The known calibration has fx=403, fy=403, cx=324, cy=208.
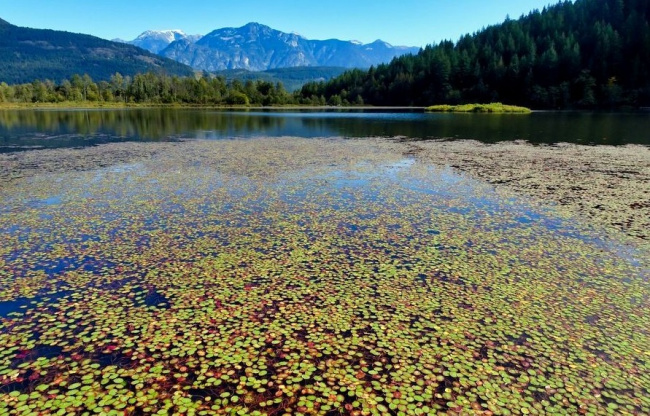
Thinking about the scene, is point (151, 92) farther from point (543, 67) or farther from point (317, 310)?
point (317, 310)

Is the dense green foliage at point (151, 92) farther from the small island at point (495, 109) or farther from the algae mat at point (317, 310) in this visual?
the algae mat at point (317, 310)

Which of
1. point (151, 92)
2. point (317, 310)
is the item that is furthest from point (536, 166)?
point (151, 92)

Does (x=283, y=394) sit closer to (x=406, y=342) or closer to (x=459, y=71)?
(x=406, y=342)

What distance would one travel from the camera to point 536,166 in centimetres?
2186

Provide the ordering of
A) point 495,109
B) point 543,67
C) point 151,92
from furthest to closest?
point 151,92
point 543,67
point 495,109

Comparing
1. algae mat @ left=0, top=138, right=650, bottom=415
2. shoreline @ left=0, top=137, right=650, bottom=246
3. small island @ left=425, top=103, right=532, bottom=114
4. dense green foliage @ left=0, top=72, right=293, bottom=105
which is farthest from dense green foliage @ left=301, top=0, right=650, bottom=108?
algae mat @ left=0, top=138, right=650, bottom=415

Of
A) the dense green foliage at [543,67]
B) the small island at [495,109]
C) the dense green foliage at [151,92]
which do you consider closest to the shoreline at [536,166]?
the small island at [495,109]

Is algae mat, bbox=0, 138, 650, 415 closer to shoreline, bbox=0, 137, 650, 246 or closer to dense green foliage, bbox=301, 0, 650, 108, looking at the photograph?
shoreline, bbox=0, 137, 650, 246

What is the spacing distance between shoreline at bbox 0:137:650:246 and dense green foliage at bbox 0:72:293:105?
127 m

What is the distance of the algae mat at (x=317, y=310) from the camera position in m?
4.98

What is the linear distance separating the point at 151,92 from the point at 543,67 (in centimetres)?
12933

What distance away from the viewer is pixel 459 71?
409ft

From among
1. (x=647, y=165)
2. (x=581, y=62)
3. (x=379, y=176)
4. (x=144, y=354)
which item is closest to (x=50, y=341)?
(x=144, y=354)

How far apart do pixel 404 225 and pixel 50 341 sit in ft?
28.5
